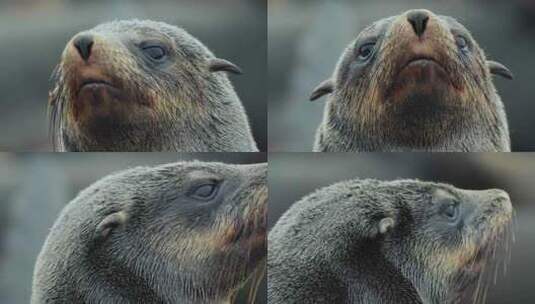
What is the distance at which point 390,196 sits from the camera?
173 inches

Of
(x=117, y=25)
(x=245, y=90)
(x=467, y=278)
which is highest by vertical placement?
(x=117, y=25)

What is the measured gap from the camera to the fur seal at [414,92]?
4316 millimetres

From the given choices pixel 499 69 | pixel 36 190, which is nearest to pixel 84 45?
pixel 36 190

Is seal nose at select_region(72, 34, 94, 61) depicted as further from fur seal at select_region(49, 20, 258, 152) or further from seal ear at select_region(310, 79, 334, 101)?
seal ear at select_region(310, 79, 334, 101)

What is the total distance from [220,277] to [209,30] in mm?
1052

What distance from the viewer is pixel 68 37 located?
4453 millimetres

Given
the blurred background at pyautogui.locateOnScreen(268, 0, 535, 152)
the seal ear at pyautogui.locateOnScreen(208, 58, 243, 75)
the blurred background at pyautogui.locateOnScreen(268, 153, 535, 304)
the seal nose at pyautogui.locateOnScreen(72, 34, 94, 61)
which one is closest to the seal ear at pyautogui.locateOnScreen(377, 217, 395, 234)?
the blurred background at pyautogui.locateOnScreen(268, 153, 535, 304)

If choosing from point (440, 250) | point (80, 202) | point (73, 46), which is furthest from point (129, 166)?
point (440, 250)

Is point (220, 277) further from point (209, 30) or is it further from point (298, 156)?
point (209, 30)

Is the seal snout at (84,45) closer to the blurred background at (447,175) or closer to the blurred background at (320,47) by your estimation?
the blurred background at (320,47)

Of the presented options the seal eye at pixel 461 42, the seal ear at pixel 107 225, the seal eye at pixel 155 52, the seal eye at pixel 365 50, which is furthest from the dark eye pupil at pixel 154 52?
the seal eye at pixel 461 42

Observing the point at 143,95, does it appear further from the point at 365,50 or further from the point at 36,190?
the point at 365,50

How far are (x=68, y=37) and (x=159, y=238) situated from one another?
0.96m

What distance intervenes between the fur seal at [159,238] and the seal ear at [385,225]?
491 mm
